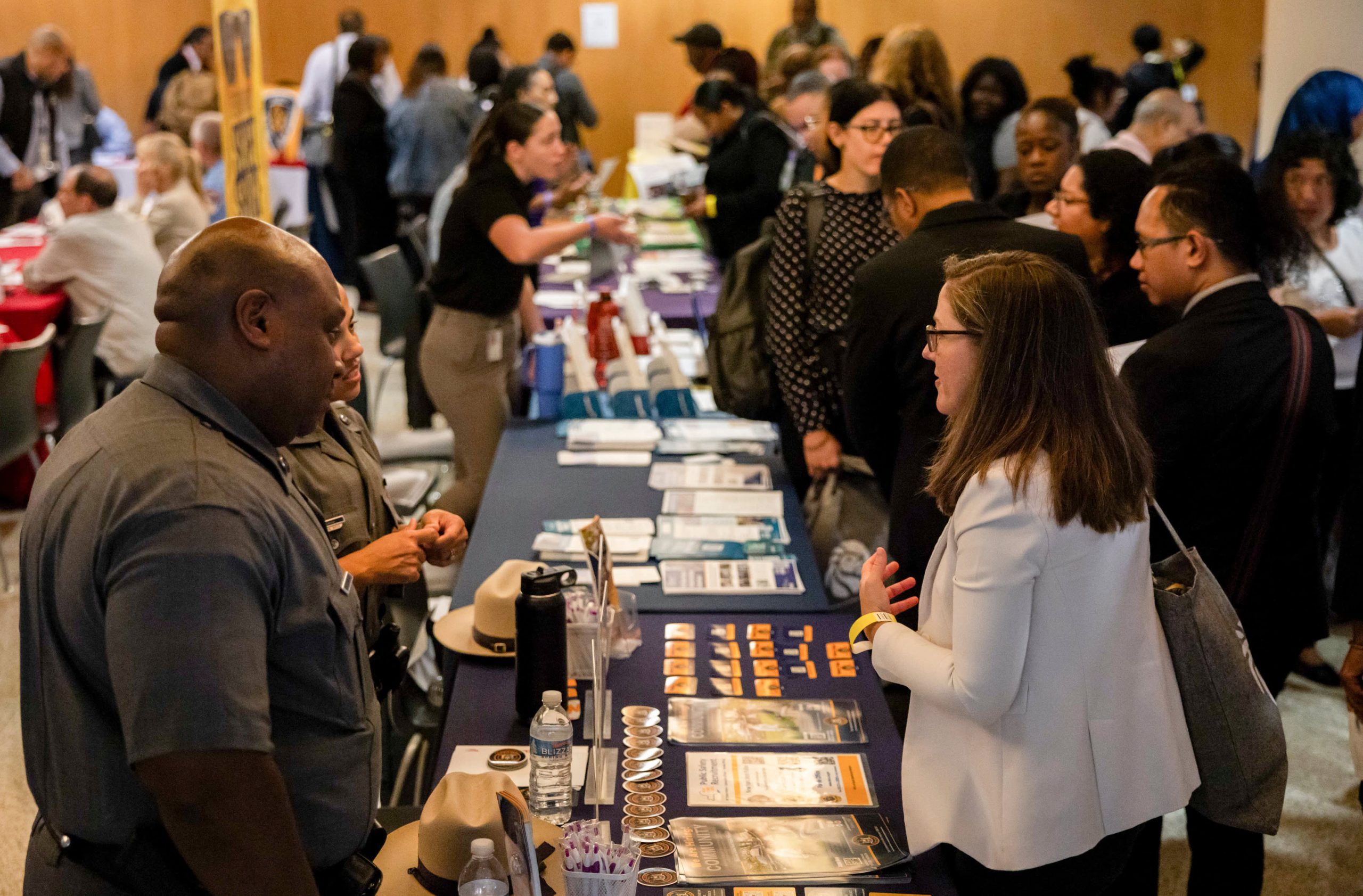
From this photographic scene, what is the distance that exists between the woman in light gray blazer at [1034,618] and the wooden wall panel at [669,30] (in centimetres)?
1102

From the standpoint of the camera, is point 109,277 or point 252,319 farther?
point 109,277

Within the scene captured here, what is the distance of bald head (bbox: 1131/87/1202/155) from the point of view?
190 inches

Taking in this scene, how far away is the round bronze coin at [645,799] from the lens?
1877mm

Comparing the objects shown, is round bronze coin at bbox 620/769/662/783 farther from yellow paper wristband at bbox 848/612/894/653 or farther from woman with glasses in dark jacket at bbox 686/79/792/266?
woman with glasses in dark jacket at bbox 686/79/792/266

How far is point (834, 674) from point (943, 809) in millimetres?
665

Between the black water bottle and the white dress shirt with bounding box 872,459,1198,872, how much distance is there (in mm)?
589

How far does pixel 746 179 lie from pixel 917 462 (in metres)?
3.27

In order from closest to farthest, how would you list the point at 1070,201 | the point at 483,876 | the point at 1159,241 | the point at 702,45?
1. the point at 483,876
2. the point at 1159,241
3. the point at 1070,201
4. the point at 702,45

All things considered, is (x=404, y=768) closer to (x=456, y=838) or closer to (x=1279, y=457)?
(x=456, y=838)

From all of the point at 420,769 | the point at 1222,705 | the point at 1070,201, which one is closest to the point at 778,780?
the point at 1222,705

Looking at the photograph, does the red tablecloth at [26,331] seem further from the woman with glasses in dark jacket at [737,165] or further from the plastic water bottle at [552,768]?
the plastic water bottle at [552,768]

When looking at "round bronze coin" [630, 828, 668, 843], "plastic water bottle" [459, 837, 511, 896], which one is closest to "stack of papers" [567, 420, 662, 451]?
"round bronze coin" [630, 828, 668, 843]

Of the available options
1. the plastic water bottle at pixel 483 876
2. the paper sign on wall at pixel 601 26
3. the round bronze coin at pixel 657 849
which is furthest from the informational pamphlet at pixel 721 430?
the paper sign on wall at pixel 601 26

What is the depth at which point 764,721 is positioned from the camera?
2.15 m
